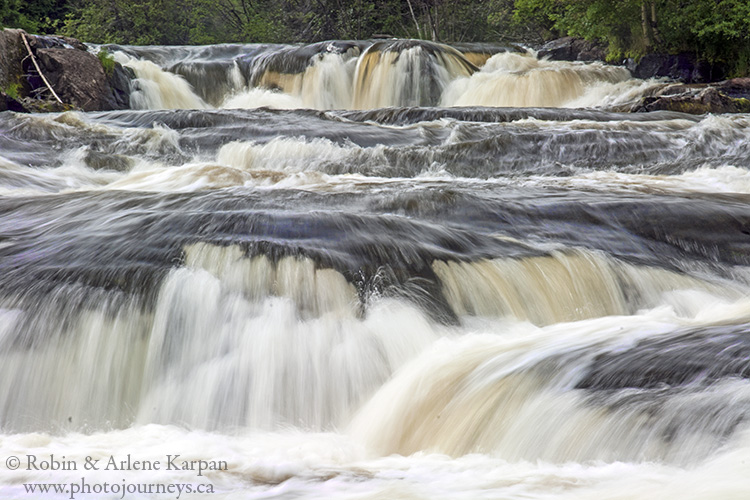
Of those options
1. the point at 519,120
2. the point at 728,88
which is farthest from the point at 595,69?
the point at 519,120

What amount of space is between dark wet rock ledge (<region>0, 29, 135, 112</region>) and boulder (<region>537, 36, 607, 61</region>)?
1084 centimetres

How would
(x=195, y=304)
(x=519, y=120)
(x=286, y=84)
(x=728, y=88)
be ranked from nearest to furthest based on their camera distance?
1. (x=195, y=304)
2. (x=519, y=120)
3. (x=728, y=88)
4. (x=286, y=84)

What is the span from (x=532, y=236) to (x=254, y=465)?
9.87ft

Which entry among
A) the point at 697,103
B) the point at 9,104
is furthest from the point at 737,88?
the point at 9,104

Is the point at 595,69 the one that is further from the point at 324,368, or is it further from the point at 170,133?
the point at 324,368

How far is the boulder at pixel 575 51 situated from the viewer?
1823cm

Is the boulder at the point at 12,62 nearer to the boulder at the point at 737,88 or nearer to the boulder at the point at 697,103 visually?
the boulder at the point at 697,103

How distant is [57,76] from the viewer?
46.1 ft

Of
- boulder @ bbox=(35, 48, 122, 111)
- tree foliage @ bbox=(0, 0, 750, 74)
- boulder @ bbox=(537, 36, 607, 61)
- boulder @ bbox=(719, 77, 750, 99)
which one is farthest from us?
tree foliage @ bbox=(0, 0, 750, 74)

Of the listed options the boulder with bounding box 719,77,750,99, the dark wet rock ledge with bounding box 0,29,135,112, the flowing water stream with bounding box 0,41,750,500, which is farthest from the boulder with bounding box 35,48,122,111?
the boulder with bounding box 719,77,750,99

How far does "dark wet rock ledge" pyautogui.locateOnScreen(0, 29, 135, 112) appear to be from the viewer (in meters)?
13.3

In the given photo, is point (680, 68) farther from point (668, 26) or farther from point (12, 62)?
point (12, 62)

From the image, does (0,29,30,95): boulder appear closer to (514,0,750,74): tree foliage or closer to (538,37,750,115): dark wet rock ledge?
(538,37,750,115): dark wet rock ledge

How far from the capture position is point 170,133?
32.3 ft
